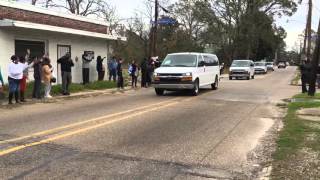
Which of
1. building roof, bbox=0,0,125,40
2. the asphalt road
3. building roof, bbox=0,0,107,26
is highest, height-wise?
building roof, bbox=0,0,107,26

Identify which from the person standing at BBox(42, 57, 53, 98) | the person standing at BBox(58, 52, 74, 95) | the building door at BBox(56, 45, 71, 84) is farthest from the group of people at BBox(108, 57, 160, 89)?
the person standing at BBox(42, 57, 53, 98)

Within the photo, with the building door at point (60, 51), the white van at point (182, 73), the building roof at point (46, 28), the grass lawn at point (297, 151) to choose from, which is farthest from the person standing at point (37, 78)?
the grass lawn at point (297, 151)

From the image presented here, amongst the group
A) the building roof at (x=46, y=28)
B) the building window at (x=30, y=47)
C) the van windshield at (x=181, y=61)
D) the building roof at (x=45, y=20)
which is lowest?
the van windshield at (x=181, y=61)

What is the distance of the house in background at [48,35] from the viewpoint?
21359 millimetres

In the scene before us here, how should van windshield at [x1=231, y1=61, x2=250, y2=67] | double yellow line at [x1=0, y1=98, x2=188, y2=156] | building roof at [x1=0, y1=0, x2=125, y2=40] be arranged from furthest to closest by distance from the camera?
van windshield at [x1=231, y1=61, x2=250, y2=67]
building roof at [x1=0, y1=0, x2=125, y2=40]
double yellow line at [x1=0, y1=98, x2=188, y2=156]

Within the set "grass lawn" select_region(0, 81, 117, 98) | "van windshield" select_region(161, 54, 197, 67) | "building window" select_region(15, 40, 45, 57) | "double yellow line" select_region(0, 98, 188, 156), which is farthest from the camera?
"van windshield" select_region(161, 54, 197, 67)

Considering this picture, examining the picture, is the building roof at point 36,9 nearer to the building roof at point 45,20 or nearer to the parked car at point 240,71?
the building roof at point 45,20

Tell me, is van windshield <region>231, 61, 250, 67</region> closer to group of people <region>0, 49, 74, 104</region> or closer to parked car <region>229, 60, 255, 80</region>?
parked car <region>229, 60, 255, 80</region>

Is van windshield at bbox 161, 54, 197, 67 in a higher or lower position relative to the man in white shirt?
higher

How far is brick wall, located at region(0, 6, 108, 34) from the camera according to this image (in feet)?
70.3

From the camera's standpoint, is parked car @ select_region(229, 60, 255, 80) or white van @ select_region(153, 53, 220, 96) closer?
white van @ select_region(153, 53, 220, 96)

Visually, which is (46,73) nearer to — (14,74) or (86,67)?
(14,74)

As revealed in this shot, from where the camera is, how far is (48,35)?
2441 cm

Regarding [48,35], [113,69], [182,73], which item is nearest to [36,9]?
[48,35]
